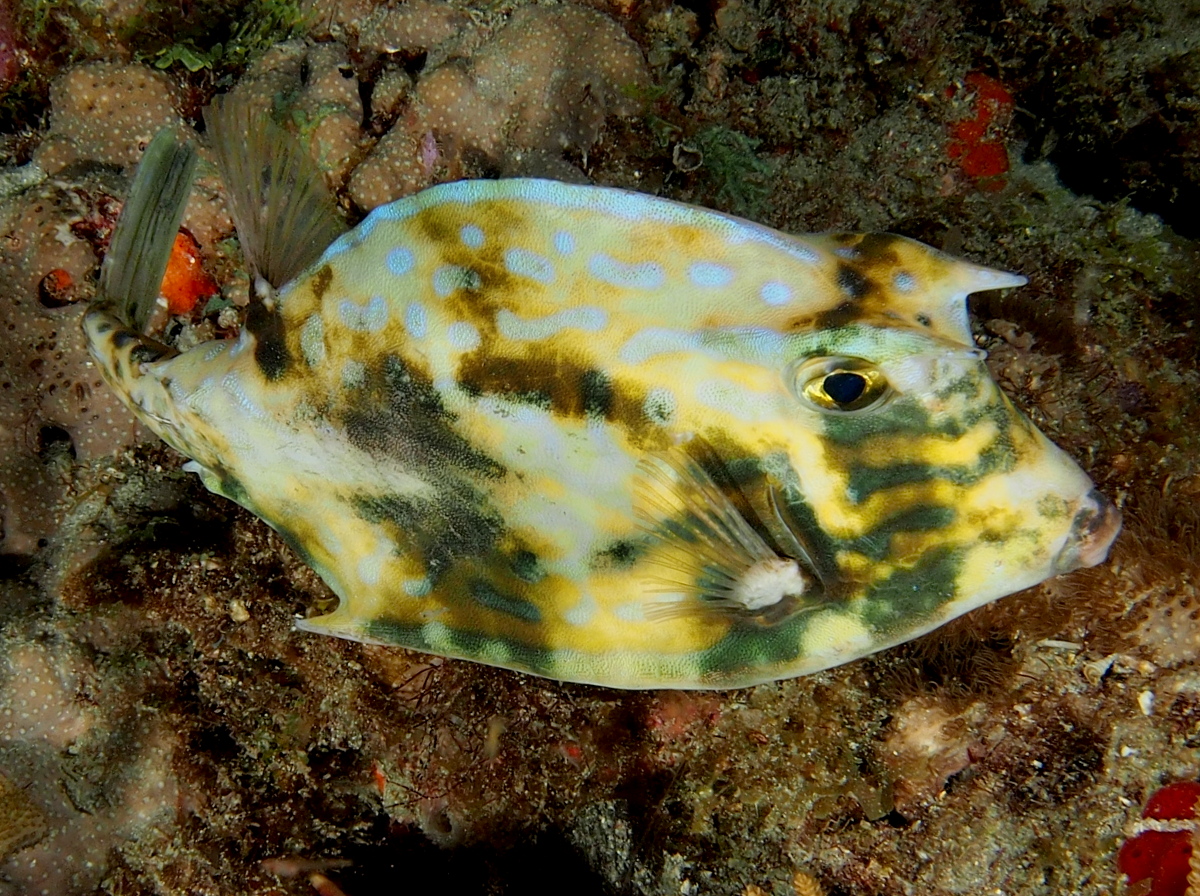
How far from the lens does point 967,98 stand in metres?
3.04

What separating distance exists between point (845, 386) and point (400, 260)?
3.63ft

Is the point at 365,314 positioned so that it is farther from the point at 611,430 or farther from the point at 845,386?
the point at 845,386

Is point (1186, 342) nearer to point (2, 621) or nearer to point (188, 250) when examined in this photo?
point (188, 250)

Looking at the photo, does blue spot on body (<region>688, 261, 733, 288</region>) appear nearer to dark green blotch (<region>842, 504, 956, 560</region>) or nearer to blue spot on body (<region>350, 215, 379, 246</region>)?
dark green blotch (<region>842, 504, 956, 560</region>)

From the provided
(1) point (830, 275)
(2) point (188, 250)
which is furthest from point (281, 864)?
(1) point (830, 275)

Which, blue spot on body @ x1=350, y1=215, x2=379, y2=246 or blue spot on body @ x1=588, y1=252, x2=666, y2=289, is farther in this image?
blue spot on body @ x1=350, y1=215, x2=379, y2=246

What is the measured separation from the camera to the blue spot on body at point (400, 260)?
1.71 metres

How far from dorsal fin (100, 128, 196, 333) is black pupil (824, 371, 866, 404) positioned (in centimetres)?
216

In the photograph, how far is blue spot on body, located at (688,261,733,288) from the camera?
1551 millimetres

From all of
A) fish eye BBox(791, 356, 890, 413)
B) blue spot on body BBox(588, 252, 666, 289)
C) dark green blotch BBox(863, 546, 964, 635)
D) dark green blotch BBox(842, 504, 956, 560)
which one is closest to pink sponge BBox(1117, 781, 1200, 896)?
dark green blotch BBox(863, 546, 964, 635)

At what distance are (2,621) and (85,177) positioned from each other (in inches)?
74.1

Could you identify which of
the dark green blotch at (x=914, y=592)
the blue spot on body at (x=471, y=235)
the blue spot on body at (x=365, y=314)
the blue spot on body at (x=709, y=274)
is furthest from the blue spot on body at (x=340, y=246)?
the dark green blotch at (x=914, y=592)

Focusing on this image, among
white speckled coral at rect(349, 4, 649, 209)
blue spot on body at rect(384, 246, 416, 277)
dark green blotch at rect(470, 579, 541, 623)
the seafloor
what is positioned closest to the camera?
blue spot on body at rect(384, 246, 416, 277)

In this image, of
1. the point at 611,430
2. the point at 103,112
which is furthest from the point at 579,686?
the point at 103,112
